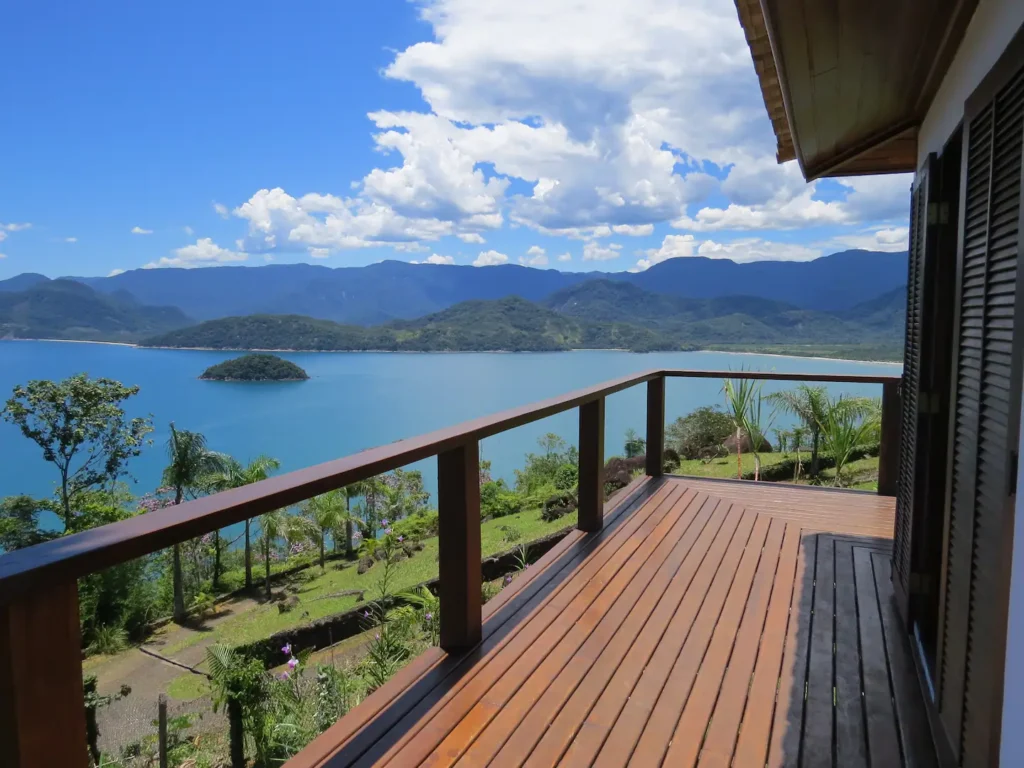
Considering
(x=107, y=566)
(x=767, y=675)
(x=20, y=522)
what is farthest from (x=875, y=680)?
(x=20, y=522)

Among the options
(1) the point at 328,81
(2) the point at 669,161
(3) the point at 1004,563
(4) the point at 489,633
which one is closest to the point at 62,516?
(1) the point at 328,81

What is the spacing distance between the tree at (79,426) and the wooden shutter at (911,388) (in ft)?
107

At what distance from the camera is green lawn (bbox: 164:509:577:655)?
16.3m

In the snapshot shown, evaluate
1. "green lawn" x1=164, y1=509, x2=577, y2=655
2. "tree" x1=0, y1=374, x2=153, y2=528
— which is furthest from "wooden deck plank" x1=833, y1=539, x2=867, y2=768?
"tree" x1=0, y1=374, x2=153, y2=528

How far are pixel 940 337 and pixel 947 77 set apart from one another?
0.85 metres

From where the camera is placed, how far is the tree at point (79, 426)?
2947cm

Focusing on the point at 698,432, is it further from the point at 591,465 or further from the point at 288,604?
the point at 591,465

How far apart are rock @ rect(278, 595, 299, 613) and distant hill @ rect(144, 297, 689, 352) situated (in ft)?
146

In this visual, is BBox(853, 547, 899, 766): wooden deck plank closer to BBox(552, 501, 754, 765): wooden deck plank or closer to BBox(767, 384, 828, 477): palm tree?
BBox(552, 501, 754, 765): wooden deck plank

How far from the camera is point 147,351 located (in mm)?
75875

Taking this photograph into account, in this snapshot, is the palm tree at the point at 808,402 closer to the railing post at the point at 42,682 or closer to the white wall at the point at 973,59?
the white wall at the point at 973,59

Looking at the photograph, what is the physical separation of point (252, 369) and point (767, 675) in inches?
2602

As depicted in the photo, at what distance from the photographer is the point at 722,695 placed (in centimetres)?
205

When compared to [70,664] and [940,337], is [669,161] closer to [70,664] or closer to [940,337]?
[940,337]
